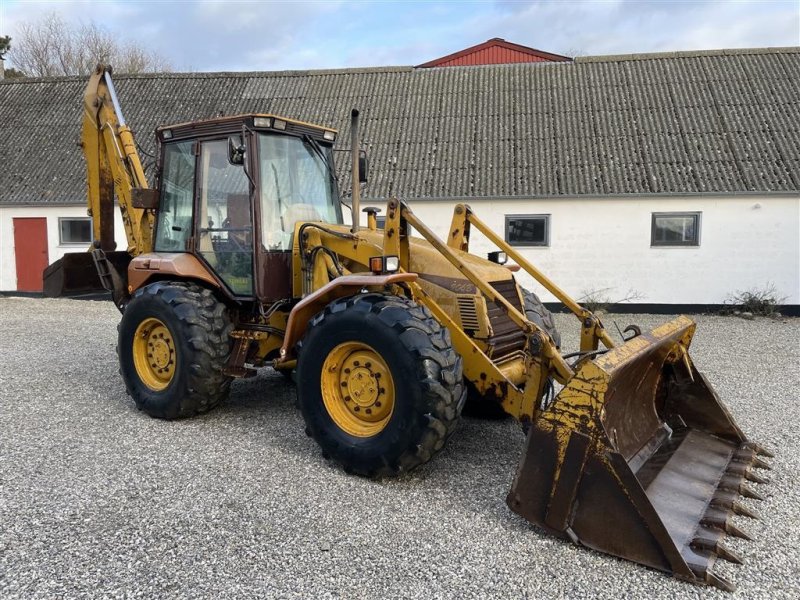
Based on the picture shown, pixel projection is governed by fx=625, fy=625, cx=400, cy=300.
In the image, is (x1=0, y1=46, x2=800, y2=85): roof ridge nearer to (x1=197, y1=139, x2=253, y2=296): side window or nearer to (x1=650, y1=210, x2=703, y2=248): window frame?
(x1=650, y1=210, x2=703, y2=248): window frame

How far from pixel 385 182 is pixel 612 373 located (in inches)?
437

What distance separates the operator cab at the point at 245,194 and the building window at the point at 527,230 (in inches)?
322

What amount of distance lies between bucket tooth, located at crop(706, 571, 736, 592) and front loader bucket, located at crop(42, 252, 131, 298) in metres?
5.73

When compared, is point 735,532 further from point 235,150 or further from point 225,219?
point 225,219

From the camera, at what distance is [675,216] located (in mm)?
12938

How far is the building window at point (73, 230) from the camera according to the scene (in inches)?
582

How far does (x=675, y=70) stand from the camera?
1588 cm

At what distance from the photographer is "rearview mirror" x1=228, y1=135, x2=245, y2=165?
4781 mm

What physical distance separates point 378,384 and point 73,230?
43.5 ft

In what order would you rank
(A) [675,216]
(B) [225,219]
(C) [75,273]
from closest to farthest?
(B) [225,219] → (C) [75,273] → (A) [675,216]

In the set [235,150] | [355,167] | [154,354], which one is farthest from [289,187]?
[154,354]

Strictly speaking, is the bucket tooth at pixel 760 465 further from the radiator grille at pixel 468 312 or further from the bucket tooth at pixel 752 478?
the radiator grille at pixel 468 312

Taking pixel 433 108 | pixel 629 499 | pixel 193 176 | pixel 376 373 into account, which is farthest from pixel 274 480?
pixel 433 108

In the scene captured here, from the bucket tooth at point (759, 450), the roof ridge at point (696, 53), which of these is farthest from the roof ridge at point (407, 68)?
the bucket tooth at point (759, 450)
